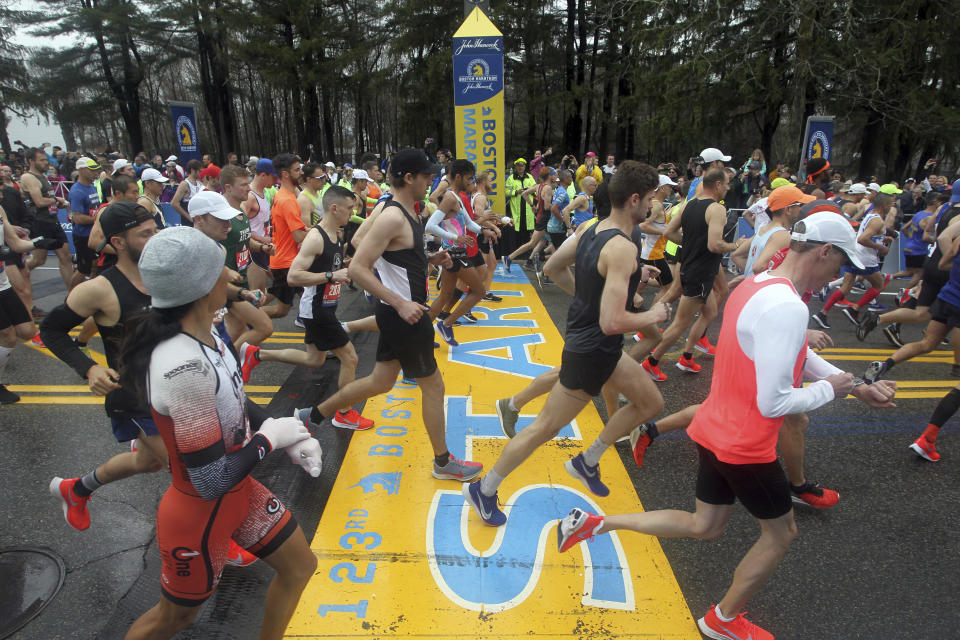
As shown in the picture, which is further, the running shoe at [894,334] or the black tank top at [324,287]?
the running shoe at [894,334]

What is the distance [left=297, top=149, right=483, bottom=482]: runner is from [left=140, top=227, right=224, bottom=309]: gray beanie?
4.90 ft

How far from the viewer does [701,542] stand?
316 cm

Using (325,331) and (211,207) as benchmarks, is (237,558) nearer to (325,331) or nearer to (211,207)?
(325,331)

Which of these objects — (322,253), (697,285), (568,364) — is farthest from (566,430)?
(322,253)

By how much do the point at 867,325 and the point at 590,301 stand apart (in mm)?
5264

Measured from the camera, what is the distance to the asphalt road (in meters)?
2.65

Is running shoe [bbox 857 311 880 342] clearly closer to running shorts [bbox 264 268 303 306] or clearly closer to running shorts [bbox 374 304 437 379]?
running shorts [bbox 374 304 437 379]

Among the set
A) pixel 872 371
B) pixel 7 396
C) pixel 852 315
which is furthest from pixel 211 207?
pixel 852 315

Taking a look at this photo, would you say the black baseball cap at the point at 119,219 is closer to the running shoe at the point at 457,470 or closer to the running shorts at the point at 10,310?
the running shoe at the point at 457,470

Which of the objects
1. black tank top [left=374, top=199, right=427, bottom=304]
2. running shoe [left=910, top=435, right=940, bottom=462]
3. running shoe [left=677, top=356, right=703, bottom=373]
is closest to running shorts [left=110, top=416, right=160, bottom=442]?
black tank top [left=374, top=199, right=427, bottom=304]

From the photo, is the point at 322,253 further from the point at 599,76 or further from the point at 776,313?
the point at 599,76

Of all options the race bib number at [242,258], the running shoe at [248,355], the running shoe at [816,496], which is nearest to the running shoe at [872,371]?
the running shoe at [816,496]

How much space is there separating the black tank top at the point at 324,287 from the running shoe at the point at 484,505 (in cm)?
195

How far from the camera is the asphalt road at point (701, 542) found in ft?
8.70
